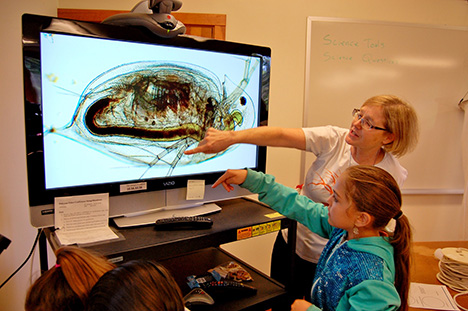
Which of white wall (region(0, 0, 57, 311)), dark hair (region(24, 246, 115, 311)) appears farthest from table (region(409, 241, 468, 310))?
white wall (region(0, 0, 57, 311))

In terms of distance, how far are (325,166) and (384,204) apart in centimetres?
47

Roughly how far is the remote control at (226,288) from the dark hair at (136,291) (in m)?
0.65

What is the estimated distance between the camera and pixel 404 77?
2703mm

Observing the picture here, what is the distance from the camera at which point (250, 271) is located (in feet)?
4.89

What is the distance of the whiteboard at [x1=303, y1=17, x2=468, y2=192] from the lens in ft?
8.49

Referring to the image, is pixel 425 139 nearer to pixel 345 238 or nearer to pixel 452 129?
pixel 452 129

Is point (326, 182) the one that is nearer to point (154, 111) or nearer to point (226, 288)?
point (226, 288)

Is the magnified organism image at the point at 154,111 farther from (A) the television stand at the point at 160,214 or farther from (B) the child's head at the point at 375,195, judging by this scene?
(B) the child's head at the point at 375,195

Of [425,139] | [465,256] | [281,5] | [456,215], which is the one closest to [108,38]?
[465,256]

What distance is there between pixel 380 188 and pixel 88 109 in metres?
0.92

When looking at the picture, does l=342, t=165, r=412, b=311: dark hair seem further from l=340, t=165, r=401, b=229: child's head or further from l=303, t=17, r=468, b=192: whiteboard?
l=303, t=17, r=468, b=192: whiteboard

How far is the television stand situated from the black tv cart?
22 mm

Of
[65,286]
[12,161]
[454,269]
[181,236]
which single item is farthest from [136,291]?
[12,161]

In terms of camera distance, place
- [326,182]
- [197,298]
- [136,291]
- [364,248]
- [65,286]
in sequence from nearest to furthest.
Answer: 1. [136,291]
2. [65,286]
3. [364,248]
4. [197,298]
5. [326,182]
